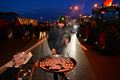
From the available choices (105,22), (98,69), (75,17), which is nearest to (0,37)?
(105,22)

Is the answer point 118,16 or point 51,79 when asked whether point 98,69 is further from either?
point 118,16

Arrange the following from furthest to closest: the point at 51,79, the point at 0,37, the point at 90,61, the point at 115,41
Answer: the point at 0,37 < the point at 115,41 < the point at 90,61 < the point at 51,79

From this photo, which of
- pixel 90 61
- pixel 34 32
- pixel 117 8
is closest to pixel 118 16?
pixel 117 8

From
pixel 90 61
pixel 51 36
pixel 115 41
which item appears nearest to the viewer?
pixel 51 36

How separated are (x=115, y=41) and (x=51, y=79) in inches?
268

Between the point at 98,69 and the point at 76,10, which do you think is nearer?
the point at 98,69

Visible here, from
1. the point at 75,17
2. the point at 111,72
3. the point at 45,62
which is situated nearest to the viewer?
the point at 45,62

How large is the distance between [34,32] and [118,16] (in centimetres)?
1844

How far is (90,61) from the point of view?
1370 cm

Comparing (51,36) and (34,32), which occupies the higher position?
(51,36)

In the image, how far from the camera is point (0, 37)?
27.8 m

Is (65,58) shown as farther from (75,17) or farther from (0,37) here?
(75,17)

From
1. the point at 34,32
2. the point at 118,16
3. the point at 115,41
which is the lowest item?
the point at 34,32

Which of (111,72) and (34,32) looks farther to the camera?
(34,32)
